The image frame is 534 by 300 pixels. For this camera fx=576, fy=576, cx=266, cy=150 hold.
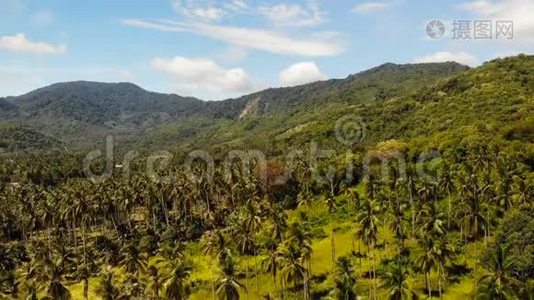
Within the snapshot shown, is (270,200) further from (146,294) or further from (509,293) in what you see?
(509,293)

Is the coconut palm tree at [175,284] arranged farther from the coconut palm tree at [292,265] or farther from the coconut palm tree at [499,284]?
the coconut palm tree at [499,284]

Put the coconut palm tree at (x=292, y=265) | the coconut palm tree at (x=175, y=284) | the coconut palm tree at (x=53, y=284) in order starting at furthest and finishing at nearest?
the coconut palm tree at (x=292, y=265) < the coconut palm tree at (x=53, y=284) < the coconut palm tree at (x=175, y=284)

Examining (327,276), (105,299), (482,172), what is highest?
(482,172)

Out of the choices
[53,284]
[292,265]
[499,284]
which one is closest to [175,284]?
Answer: [292,265]

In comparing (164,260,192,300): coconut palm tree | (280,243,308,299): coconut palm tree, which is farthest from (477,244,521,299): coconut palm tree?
(164,260,192,300): coconut palm tree

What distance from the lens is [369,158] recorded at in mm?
171000

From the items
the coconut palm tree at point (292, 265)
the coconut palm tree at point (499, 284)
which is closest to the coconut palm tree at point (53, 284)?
A: the coconut palm tree at point (292, 265)

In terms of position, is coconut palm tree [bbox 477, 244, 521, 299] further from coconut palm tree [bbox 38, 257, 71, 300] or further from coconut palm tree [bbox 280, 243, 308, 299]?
coconut palm tree [bbox 38, 257, 71, 300]

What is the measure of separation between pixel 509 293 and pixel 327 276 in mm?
43978

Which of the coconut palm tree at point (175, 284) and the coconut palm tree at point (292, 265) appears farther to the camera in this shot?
the coconut palm tree at point (292, 265)

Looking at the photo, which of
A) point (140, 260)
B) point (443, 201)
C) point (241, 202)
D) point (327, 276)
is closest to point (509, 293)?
point (327, 276)

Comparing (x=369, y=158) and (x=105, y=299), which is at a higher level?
(x=369, y=158)

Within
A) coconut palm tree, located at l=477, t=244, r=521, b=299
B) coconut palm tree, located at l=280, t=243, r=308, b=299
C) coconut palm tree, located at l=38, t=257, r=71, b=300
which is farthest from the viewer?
coconut palm tree, located at l=280, t=243, r=308, b=299

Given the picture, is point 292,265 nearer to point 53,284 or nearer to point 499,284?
point 499,284
